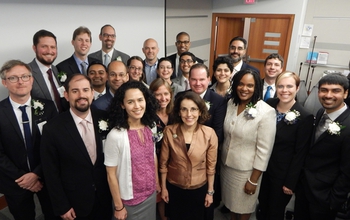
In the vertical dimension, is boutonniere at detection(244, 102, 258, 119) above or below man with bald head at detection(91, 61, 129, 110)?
below

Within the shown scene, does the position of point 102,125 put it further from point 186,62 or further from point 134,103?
point 186,62

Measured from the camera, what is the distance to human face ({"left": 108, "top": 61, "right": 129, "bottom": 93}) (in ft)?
8.70

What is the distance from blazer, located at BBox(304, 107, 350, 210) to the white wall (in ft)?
11.2

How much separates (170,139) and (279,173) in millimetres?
1095

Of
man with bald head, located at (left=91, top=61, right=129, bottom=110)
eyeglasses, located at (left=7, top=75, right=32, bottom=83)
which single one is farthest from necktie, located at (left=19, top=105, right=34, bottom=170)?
man with bald head, located at (left=91, top=61, right=129, bottom=110)

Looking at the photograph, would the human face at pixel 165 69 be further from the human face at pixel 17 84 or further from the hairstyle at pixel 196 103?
the human face at pixel 17 84

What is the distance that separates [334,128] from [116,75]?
2.12 m

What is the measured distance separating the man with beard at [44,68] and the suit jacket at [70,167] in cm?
94

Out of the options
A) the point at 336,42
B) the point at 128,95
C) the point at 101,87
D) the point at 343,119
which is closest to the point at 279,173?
the point at 343,119

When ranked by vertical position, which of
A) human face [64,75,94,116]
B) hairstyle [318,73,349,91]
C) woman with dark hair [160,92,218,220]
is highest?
hairstyle [318,73,349,91]

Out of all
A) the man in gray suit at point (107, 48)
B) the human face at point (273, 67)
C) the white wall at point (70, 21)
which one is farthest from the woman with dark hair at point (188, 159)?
the white wall at point (70, 21)

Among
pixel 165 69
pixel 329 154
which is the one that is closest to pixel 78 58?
pixel 165 69

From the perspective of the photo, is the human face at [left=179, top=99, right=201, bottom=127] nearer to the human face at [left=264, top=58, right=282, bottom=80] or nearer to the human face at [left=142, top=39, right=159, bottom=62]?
the human face at [left=264, top=58, right=282, bottom=80]

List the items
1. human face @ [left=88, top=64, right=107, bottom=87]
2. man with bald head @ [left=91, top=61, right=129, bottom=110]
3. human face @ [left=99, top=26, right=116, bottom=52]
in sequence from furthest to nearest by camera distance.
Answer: human face @ [left=99, top=26, right=116, bottom=52], human face @ [left=88, top=64, right=107, bottom=87], man with bald head @ [left=91, top=61, right=129, bottom=110]
